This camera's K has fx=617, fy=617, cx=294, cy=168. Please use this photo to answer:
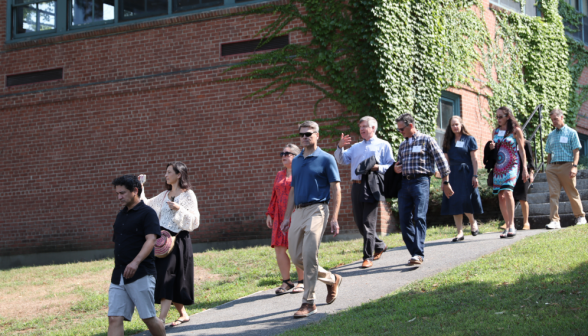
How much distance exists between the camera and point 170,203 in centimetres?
671

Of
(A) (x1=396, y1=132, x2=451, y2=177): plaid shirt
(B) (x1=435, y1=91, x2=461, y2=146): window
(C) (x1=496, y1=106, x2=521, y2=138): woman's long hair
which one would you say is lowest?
(A) (x1=396, y1=132, x2=451, y2=177): plaid shirt

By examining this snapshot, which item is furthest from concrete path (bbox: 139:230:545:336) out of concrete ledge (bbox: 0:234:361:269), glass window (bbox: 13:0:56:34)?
glass window (bbox: 13:0:56:34)

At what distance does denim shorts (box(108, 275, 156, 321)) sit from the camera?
562cm

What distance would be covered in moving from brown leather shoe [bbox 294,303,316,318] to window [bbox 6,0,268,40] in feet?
30.5

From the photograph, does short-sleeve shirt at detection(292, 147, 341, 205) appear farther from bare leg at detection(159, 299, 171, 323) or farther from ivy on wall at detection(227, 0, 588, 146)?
ivy on wall at detection(227, 0, 588, 146)

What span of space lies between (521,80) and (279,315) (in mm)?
12727

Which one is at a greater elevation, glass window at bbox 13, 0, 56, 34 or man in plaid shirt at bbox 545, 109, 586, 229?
glass window at bbox 13, 0, 56, 34

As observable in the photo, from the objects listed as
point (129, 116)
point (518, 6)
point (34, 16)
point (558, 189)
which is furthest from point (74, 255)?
point (518, 6)

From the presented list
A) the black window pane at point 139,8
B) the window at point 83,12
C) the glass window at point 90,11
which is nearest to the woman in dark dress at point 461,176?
the window at point 83,12

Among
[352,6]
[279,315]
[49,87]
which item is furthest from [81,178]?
[279,315]

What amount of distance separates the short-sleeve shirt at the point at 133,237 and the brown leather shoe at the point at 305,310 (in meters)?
1.61

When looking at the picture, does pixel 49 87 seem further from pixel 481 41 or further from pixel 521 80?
pixel 521 80

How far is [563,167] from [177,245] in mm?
7004

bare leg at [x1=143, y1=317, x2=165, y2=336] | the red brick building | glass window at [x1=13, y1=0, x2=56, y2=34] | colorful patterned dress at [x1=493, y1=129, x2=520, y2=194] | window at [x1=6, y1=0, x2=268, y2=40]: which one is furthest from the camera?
glass window at [x1=13, y1=0, x2=56, y2=34]
